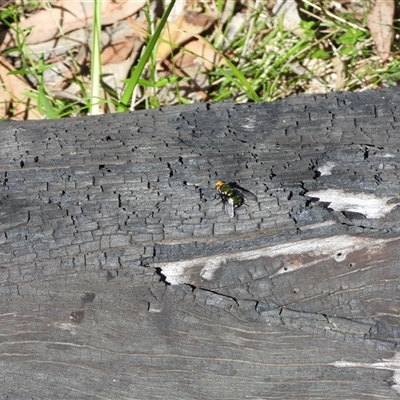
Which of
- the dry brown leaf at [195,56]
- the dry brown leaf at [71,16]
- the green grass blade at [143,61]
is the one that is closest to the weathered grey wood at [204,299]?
the green grass blade at [143,61]

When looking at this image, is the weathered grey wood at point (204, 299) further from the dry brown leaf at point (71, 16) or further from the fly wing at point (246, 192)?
the dry brown leaf at point (71, 16)

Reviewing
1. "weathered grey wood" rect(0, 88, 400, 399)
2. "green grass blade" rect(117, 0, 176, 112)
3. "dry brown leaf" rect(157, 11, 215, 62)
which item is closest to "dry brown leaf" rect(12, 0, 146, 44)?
"dry brown leaf" rect(157, 11, 215, 62)

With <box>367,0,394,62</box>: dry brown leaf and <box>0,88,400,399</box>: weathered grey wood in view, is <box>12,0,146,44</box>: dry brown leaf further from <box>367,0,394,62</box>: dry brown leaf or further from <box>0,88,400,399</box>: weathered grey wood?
<box>0,88,400,399</box>: weathered grey wood

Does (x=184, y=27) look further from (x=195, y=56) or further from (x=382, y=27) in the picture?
(x=382, y=27)

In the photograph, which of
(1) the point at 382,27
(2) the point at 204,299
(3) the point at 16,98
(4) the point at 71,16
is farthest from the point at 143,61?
(1) the point at 382,27

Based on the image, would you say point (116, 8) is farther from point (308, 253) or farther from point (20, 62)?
point (308, 253)
